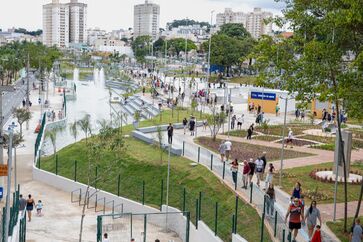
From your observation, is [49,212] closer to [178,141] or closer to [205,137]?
[178,141]

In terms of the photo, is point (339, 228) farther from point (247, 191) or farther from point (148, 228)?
point (148, 228)

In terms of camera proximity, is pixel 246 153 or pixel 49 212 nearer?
pixel 49 212

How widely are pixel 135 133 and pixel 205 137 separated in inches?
182

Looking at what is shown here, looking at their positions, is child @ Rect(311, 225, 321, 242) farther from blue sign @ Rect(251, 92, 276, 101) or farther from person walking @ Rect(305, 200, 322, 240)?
blue sign @ Rect(251, 92, 276, 101)

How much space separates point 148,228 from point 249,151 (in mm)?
10582

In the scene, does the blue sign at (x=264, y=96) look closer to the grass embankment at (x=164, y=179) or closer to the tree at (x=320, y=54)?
the grass embankment at (x=164, y=179)

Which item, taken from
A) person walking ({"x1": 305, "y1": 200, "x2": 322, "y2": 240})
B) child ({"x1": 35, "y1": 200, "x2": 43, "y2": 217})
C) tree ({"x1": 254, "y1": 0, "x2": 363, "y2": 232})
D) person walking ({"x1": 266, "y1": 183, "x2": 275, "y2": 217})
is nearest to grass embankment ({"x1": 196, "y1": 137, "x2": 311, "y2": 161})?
child ({"x1": 35, "y1": 200, "x2": 43, "y2": 217})

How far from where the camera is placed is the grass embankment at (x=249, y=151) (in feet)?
99.7

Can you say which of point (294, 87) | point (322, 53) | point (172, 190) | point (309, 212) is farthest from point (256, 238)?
point (172, 190)

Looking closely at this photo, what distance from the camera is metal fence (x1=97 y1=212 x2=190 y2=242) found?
2166cm

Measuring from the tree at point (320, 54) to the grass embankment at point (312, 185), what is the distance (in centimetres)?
433

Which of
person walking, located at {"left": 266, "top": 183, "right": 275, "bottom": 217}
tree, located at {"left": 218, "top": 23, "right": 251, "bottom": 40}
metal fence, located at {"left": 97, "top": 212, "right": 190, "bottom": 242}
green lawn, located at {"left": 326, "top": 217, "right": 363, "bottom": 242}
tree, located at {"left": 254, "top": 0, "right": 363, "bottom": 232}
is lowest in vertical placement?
metal fence, located at {"left": 97, "top": 212, "right": 190, "bottom": 242}

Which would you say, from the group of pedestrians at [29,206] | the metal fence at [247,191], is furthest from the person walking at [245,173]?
the group of pedestrians at [29,206]

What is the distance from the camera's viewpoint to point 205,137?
36.5 m
